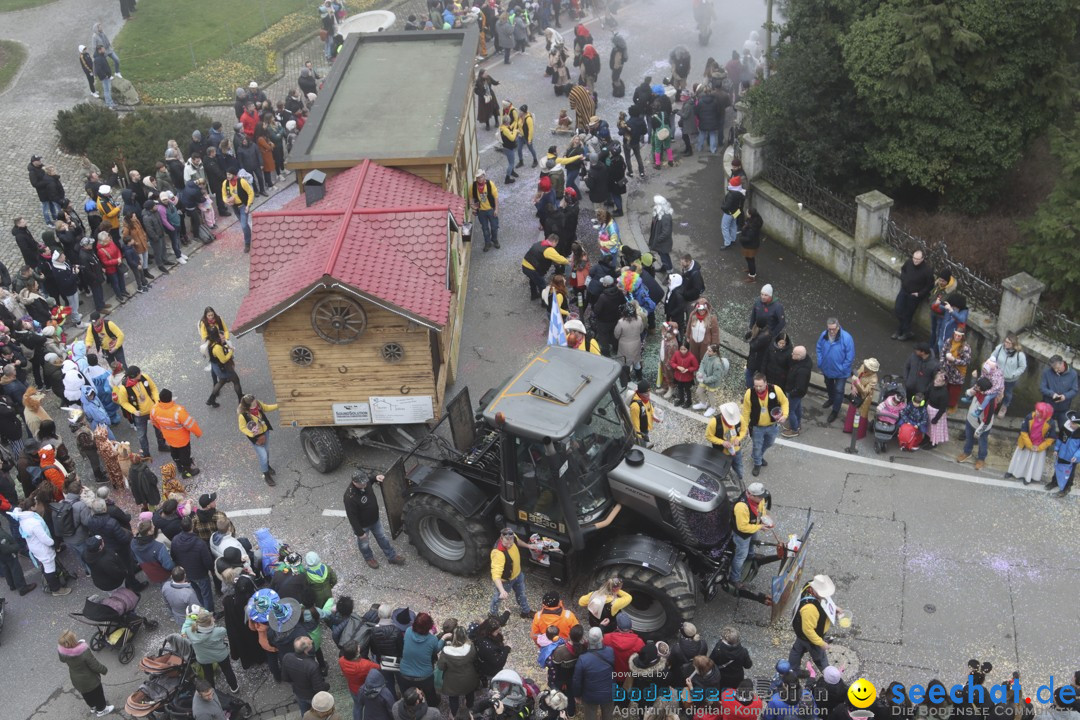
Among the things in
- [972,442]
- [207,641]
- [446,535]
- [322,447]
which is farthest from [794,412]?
[207,641]

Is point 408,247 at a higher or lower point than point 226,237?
higher

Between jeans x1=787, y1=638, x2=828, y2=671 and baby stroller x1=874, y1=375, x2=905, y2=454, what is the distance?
3.96m

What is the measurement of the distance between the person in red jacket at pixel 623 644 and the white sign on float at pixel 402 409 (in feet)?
14.4

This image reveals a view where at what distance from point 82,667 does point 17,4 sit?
2716cm

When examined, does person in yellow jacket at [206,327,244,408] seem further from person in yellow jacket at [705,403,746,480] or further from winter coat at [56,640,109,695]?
person in yellow jacket at [705,403,746,480]

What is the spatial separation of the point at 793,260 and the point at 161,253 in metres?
10.9

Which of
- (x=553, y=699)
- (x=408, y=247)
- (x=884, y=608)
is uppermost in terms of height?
(x=408, y=247)

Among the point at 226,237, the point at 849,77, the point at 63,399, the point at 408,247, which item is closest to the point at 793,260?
the point at 849,77

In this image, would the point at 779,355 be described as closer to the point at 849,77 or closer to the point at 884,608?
the point at 884,608

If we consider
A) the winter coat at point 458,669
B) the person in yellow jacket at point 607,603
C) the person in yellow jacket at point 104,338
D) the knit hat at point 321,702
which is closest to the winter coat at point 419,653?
the winter coat at point 458,669

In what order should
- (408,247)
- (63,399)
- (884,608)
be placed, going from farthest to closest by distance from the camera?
1. (63,399)
2. (408,247)
3. (884,608)

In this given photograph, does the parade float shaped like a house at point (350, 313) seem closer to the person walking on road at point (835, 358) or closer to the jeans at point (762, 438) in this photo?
the jeans at point (762, 438)

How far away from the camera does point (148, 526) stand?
11656 mm

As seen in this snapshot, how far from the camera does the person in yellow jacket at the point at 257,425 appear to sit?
43.4ft
